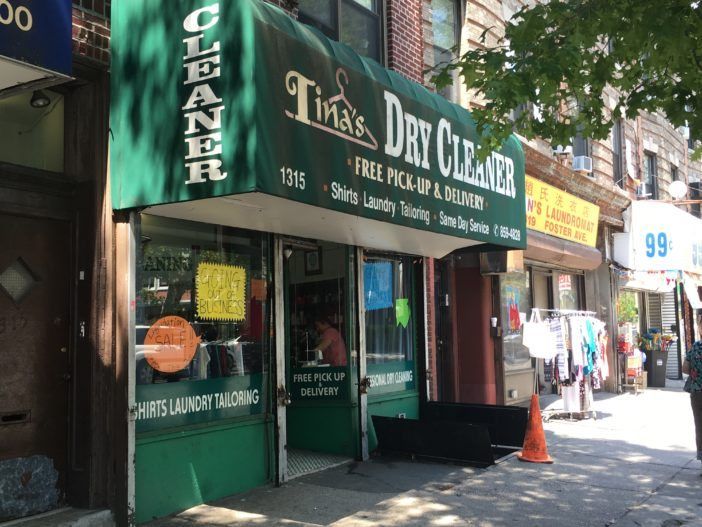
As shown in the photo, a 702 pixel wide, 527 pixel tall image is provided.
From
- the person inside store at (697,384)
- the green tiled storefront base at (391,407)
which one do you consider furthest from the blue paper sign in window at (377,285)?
the person inside store at (697,384)

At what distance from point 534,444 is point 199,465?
13.5 ft

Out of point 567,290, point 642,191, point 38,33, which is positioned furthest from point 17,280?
point 642,191

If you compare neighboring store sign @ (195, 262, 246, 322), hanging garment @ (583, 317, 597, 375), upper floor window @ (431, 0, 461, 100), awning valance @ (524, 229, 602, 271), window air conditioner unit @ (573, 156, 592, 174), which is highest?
upper floor window @ (431, 0, 461, 100)

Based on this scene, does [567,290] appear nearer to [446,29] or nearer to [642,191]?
[642,191]

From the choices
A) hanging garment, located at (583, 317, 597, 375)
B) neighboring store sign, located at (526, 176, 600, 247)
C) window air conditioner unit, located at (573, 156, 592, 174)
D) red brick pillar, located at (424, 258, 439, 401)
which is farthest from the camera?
window air conditioner unit, located at (573, 156, 592, 174)

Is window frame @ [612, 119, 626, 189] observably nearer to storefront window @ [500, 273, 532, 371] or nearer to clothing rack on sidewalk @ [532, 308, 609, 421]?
storefront window @ [500, 273, 532, 371]

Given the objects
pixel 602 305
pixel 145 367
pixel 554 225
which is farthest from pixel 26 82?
pixel 602 305

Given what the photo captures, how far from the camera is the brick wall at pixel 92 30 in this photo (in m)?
5.78

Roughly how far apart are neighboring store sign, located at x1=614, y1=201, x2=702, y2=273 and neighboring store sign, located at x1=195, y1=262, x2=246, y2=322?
526 inches

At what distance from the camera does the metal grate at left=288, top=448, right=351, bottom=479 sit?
25.6ft

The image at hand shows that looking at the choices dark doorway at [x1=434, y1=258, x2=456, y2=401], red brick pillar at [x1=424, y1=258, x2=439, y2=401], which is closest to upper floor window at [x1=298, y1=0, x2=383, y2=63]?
red brick pillar at [x1=424, y1=258, x2=439, y2=401]

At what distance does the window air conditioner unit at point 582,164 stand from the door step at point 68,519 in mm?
12805

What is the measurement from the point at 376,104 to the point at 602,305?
12175 millimetres

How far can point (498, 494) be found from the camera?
7.02m
